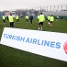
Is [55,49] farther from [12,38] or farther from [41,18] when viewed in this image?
[41,18]

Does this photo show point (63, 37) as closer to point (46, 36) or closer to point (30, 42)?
point (46, 36)

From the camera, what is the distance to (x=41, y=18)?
59.4 ft

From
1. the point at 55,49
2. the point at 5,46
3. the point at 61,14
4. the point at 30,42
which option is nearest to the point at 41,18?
the point at 5,46

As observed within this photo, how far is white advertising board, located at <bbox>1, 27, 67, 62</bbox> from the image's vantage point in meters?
6.59

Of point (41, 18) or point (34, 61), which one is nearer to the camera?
point (34, 61)

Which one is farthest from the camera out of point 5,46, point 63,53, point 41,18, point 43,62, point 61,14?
point 61,14

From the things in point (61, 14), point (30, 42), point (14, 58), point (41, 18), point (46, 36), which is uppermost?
point (46, 36)

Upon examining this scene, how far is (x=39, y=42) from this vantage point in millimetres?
7418

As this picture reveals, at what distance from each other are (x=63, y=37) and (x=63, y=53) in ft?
2.00

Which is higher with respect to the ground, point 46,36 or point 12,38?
point 46,36

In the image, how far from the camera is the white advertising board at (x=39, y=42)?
659 centimetres

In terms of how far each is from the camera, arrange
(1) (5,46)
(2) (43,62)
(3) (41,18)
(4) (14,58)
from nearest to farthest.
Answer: (2) (43,62)
(4) (14,58)
(1) (5,46)
(3) (41,18)

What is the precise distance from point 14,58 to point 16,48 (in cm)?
133

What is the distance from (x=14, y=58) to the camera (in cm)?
768
